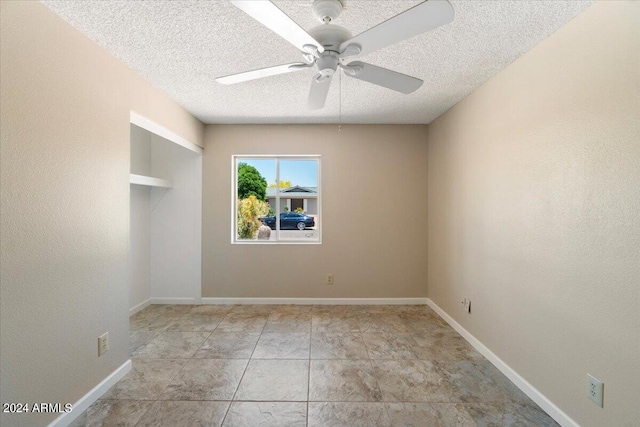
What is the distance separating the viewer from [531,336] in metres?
2.05

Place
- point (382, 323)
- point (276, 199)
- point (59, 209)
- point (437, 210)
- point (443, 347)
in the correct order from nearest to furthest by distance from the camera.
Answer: point (59, 209)
point (443, 347)
point (382, 323)
point (437, 210)
point (276, 199)

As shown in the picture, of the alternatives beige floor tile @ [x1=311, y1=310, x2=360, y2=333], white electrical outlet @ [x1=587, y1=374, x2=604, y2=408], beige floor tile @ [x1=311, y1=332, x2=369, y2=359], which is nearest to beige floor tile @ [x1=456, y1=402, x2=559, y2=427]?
white electrical outlet @ [x1=587, y1=374, x2=604, y2=408]

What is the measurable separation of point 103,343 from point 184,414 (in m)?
0.77

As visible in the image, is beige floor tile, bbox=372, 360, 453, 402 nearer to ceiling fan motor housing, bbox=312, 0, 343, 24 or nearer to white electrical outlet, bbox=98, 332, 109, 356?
white electrical outlet, bbox=98, 332, 109, 356

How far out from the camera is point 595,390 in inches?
61.9

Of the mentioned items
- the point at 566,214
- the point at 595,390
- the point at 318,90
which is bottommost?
the point at 595,390

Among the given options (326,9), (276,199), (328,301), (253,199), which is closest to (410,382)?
(328,301)

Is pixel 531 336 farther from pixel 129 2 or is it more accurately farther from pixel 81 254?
pixel 129 2

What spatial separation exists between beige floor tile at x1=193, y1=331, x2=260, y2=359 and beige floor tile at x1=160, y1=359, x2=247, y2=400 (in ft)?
0.29

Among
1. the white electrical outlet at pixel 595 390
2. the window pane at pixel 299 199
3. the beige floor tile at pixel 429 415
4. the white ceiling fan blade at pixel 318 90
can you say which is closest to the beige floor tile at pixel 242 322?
the window pane at pixel 299 199

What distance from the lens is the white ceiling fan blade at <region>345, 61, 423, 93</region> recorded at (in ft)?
5.57

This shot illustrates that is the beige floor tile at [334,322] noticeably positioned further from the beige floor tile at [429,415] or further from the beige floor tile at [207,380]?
the beige floor tile at [429,415]

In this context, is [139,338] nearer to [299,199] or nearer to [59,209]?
[59,209]

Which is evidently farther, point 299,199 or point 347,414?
point 299,199
